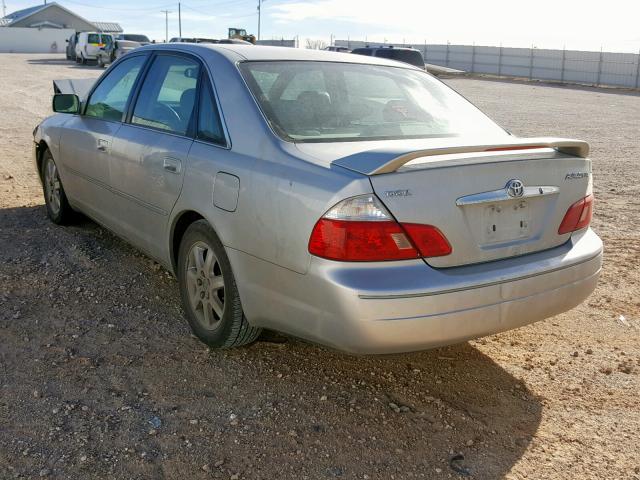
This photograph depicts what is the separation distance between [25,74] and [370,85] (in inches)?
1194

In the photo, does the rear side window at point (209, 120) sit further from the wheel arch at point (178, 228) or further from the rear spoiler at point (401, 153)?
the rear spoiler at point (401, 153)

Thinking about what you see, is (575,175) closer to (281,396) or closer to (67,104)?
(281,396)

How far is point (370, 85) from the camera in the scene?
13.4 feet

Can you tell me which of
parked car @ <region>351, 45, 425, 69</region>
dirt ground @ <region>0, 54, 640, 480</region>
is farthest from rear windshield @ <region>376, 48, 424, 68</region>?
dirt ground @ <region>0, 54, 640, 480</region>

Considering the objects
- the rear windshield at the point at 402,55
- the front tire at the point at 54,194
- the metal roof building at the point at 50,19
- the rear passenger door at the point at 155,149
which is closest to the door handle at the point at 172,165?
the rear passenger door at the point at 155,149

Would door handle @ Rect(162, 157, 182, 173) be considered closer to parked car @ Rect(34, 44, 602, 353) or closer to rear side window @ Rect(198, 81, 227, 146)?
parked car @ Rect(34, 44, 602, 353)

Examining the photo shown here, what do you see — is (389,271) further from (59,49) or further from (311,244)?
(59,49)

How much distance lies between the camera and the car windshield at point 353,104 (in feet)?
11.8

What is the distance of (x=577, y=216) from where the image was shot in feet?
11.5

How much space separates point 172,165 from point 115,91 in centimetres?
143

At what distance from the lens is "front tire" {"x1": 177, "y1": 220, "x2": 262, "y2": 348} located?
355cm

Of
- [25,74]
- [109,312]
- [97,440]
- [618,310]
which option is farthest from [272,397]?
[25,74]

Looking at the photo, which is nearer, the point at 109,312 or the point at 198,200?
the point at 198,200

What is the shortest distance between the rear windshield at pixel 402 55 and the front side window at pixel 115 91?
16408 mm
